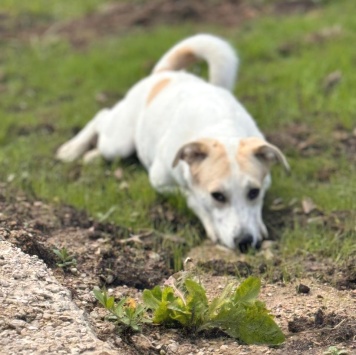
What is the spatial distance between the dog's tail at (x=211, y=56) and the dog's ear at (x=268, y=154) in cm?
174

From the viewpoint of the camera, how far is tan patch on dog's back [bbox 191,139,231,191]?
5.17 metres

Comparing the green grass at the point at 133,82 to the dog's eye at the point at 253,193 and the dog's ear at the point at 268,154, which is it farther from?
the dog's ear at the point at 268,154

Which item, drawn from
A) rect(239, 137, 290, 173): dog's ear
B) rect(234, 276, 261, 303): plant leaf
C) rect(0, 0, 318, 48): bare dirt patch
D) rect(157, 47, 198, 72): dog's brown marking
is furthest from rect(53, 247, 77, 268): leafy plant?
rect(0, 0, 318, 48): bare dirt patch

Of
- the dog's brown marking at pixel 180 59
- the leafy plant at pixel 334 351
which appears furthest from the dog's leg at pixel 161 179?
the leafy plant at pixel 334 351

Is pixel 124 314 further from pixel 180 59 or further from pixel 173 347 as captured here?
pixel 180 59

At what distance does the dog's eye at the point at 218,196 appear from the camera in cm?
516

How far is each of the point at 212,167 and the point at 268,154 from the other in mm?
406

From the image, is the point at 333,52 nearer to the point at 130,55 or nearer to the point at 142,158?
the point at 130,55

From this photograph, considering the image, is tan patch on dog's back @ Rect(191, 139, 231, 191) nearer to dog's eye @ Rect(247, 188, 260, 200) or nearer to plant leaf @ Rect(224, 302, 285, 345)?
dog's eye @ Rect(247, 188, 260, 200)

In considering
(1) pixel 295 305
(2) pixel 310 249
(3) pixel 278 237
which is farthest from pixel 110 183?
(1) pixel 295 305

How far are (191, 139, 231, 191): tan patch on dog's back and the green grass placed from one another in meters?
0.34

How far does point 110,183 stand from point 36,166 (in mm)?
883

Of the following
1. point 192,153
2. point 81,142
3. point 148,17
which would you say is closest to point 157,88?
point 81,142

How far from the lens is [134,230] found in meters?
5.16
